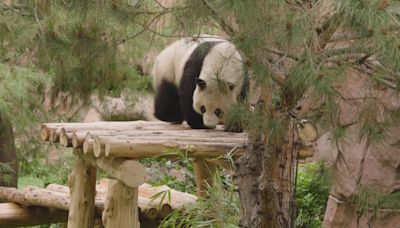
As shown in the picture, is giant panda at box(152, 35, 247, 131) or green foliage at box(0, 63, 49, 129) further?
green foliage at box(0, 63, 49, 129)

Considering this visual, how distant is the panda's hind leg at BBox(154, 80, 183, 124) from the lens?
5340 millimetres

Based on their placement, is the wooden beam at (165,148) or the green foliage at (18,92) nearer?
the wooden beam at (165,148)

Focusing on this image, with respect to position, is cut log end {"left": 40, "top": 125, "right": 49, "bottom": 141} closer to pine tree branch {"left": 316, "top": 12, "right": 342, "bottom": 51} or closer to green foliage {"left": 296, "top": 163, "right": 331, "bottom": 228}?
green foliage {"left": 296, "top": 163, "right": 331, "bottom": 228}

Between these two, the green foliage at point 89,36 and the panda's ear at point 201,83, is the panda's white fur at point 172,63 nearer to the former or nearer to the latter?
the green foliage at point 89,36

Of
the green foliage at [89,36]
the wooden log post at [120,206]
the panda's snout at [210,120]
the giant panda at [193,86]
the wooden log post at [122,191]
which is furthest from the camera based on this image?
the panda's snout at [210,120]

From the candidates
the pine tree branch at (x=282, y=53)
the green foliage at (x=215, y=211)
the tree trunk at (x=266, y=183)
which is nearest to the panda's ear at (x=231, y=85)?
the tree trunk at (x=266, y=183)

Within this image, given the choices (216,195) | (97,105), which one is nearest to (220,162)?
(216,195)

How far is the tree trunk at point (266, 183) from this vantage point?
148 inches

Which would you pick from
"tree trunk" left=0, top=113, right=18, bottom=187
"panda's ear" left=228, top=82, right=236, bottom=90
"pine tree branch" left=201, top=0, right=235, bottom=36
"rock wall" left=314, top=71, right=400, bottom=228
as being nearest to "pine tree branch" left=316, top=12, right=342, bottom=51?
"pine tree branch" left=201, top=0, right=235, bottom=36

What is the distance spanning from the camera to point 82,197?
16.6ft

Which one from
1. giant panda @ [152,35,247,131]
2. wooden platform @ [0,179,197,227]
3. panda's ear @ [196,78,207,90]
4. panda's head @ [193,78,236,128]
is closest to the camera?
giant panda @ [152,35,247,131]

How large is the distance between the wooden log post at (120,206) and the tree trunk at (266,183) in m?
0.76

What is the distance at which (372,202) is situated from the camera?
12.0 ft

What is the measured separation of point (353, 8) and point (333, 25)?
40 centimetres
